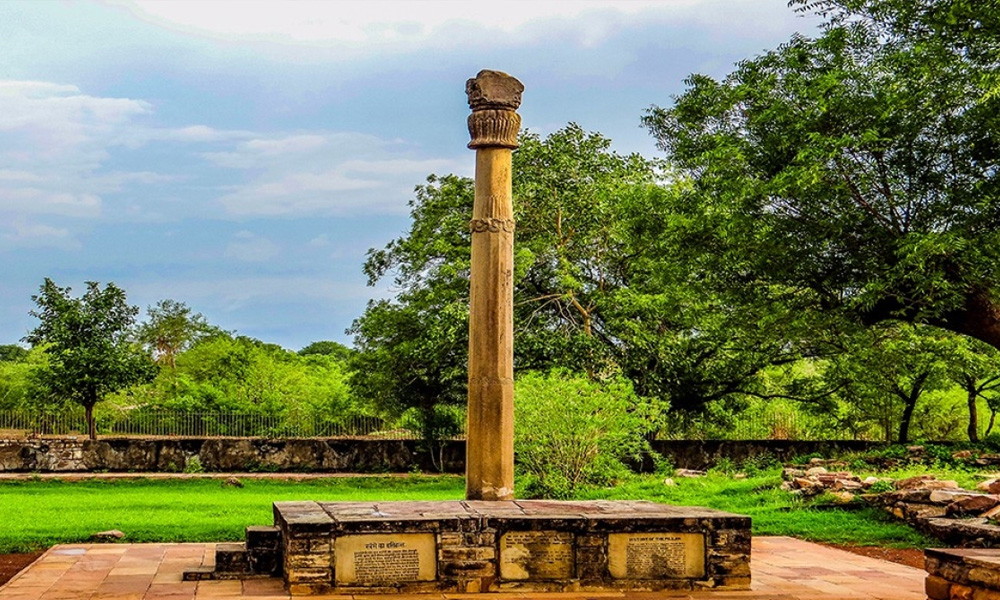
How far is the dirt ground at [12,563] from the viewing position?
11.1m

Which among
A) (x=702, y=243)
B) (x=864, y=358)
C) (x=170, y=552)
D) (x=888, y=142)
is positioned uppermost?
(x=888, y=142)

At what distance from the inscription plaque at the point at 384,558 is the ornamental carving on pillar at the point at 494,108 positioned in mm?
4053

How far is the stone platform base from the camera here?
7827 millimetres

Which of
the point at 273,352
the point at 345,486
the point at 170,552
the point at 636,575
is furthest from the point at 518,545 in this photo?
the point at 273,352

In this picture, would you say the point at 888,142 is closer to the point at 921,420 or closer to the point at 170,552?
the point at 170,552

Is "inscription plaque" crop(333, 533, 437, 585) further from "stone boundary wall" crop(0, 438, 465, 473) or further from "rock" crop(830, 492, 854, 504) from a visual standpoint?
"stone boundary wall" crop(0, 438, 465, 473)

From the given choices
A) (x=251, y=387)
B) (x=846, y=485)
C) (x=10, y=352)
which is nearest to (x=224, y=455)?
(x=251, y=387)

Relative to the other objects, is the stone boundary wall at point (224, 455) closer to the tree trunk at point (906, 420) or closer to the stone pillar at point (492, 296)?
the tree trunk at point (906, 420)

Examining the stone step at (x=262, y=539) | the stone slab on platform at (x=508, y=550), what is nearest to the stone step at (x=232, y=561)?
the stone step at (x=262, y=539)

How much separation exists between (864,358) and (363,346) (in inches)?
504

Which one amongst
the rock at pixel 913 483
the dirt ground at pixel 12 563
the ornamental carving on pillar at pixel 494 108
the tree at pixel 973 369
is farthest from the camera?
the tree at pixel 973 369

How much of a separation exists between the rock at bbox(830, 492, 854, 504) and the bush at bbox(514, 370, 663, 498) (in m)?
4.79

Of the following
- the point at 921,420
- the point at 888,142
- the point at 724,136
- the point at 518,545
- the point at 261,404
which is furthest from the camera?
the point at 261,404

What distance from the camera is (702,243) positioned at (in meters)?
18.7
